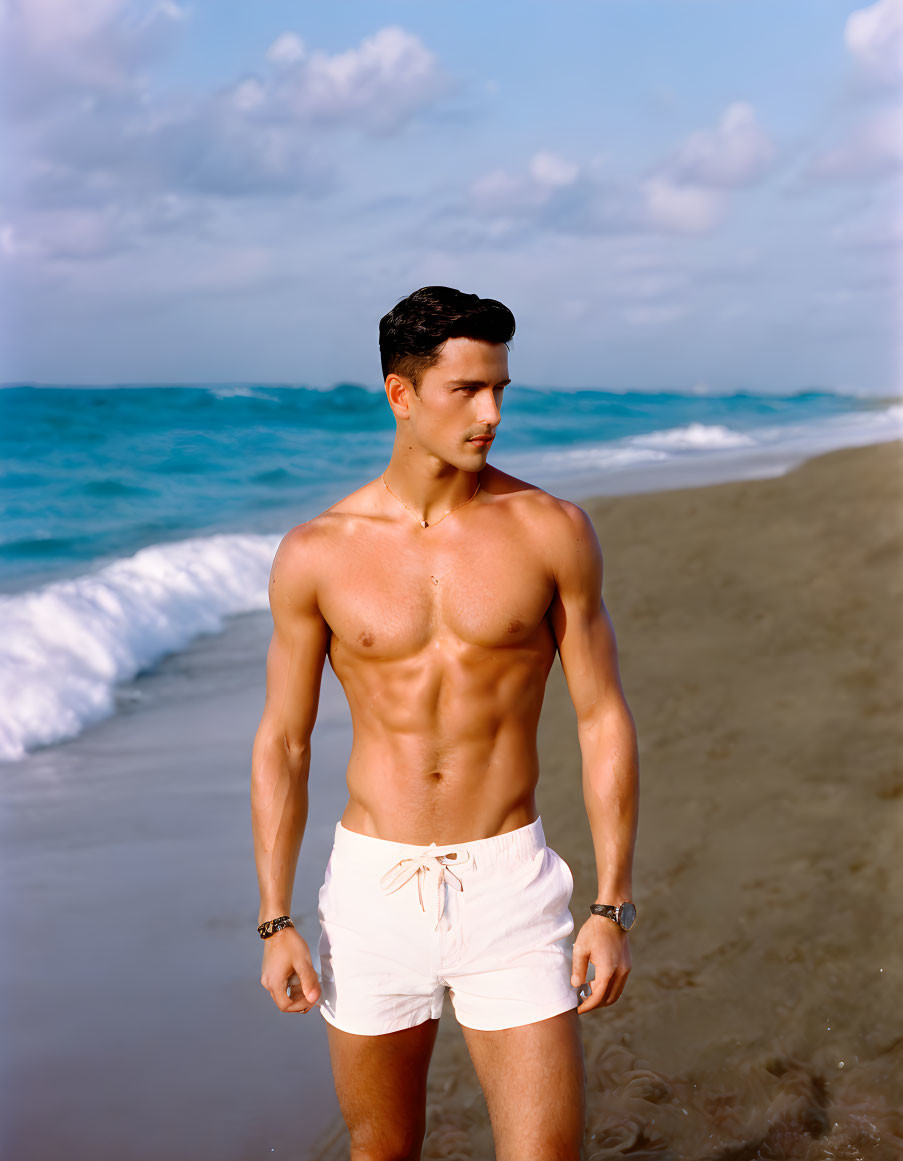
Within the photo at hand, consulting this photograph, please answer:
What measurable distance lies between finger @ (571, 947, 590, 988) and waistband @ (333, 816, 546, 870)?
9.7 inches

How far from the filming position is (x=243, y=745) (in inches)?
315

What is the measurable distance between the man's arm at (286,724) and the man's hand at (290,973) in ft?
0.06

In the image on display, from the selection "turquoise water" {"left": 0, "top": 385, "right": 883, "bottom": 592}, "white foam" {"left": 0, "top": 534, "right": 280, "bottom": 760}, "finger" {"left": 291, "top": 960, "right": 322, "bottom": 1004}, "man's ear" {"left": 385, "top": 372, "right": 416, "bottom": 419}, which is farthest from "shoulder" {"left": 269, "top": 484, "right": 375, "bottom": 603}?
"turquoise water" {"left": 0, "top": 385, "right": 883, "bottom": 592}

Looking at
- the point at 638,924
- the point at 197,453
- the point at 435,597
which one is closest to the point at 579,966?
the point at 435,597

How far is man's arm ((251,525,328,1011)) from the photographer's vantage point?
9.80ft

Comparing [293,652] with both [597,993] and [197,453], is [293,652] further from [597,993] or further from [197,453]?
[197,453]

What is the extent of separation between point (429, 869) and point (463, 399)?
108 cm

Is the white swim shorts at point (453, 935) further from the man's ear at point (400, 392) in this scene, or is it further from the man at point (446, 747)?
the man's ear at point (400, 392)

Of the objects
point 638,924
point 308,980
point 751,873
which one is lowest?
point 638,924

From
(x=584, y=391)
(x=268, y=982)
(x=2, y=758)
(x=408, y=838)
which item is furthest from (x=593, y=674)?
(x=584, y=391)

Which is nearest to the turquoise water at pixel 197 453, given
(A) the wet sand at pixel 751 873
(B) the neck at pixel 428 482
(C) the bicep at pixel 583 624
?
(A) the wet sand at pixel 751 873

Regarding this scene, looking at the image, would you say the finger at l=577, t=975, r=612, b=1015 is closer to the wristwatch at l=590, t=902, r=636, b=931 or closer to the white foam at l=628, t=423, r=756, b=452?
the wristwatch at l=590, t=902, r=636, b=931

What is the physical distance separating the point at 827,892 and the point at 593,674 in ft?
9.21

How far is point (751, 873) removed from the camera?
5469mm
